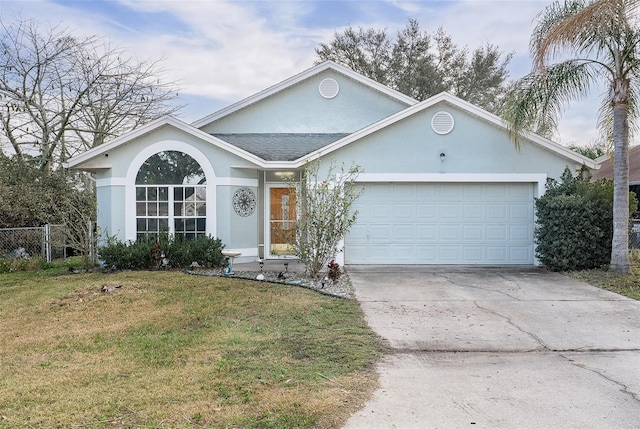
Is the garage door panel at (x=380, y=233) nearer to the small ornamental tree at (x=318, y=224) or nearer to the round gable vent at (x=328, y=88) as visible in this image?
the small ornamental tree at (x=318, y=224)

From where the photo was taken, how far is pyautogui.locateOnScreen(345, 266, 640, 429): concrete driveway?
405 cm

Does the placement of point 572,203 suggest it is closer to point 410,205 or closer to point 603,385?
point 410,205

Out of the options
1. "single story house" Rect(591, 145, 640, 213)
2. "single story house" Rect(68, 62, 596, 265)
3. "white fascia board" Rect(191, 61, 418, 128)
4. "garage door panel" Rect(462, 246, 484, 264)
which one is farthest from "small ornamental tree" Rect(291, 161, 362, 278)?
"single story house" Rect(591, 145, 640, 213)

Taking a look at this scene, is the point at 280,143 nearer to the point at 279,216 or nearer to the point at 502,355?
the point at 279,216

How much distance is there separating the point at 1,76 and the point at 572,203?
20.0m

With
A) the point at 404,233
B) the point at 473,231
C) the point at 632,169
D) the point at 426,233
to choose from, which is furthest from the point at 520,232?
the point at 632,169

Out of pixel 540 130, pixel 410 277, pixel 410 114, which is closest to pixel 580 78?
pixel 540 130

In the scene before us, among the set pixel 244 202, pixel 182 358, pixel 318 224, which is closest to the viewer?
pixel 182 358

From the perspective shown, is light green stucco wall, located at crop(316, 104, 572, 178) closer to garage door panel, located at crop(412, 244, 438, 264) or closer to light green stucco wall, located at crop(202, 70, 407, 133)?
garage door panel, located at crop(412, 244, 438, 264)

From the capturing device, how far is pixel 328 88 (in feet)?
50.6

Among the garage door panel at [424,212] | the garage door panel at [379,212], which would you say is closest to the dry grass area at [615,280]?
the garage door panel at [424,212]

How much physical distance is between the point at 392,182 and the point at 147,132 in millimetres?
6617

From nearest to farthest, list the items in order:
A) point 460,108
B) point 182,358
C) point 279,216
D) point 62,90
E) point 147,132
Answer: point 182,358 → point 460,108 → point 147,132 → point 279,216 → point 62,90

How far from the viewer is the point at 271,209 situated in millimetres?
13953
